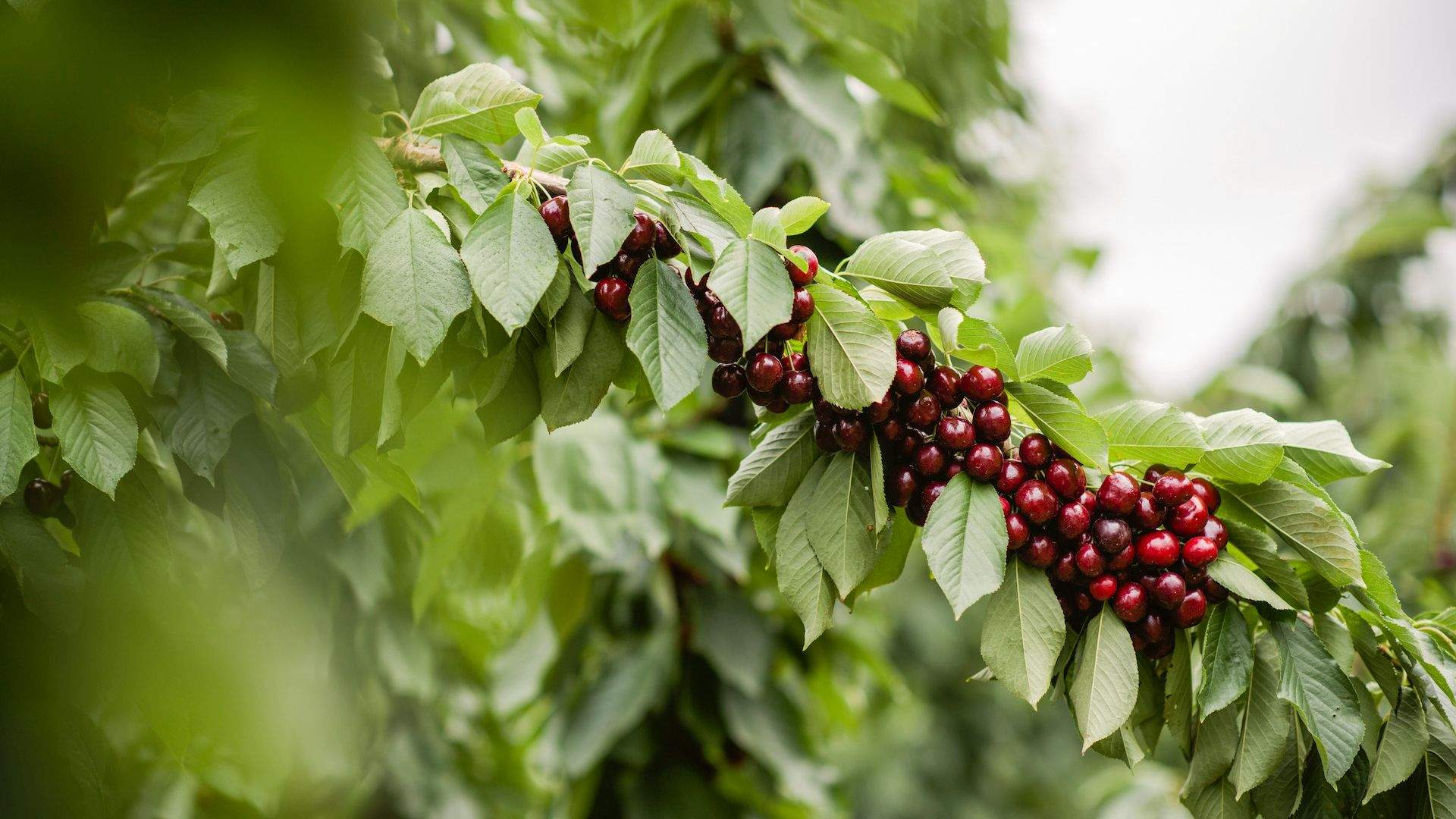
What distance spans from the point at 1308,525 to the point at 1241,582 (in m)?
0.09

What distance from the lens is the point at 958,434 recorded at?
0.91 m

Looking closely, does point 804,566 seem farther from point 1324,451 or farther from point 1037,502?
point 1324,451

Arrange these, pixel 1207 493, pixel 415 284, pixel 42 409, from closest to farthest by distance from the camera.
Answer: pixel 415 284 → pixel 1207 493 → pixel 42 409

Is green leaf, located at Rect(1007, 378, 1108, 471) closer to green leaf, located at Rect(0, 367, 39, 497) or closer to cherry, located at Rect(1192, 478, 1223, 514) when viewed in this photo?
cherry, located at Rect(1192, 478, 1223, 514)

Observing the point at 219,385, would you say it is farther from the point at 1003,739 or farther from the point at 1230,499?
the point at 1003,739

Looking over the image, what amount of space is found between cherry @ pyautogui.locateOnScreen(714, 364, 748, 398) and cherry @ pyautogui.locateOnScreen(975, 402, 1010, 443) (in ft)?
0.76

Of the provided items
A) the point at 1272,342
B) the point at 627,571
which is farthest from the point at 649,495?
the point at 1272,342

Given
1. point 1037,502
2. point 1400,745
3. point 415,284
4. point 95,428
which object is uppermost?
point 415,284

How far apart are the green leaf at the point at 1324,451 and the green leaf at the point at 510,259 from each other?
0.73 m

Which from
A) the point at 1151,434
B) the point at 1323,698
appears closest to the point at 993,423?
the point at 1151,434

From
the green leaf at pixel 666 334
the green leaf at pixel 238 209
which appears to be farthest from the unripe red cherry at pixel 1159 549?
the green leaf at pixel 238 209

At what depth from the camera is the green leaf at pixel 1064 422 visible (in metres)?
0.88

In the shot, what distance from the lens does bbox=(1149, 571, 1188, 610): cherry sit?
35.2 inches

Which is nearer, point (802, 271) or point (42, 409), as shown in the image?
A: point (802, 271)
